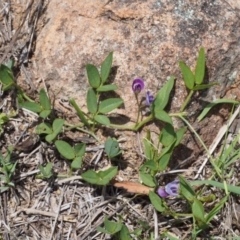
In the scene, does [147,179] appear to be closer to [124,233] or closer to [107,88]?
[124,233]

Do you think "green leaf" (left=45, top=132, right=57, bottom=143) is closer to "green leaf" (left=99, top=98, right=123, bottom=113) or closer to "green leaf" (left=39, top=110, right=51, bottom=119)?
"green leaf" (left=39, top=110, right=51, bottom=119)

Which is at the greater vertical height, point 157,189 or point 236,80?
point 236,80

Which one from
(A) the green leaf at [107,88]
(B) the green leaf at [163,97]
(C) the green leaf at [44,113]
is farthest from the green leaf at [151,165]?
(C) the green leaf at [44,113]

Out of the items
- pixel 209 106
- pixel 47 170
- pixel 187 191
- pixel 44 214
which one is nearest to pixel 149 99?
pixel 209 106

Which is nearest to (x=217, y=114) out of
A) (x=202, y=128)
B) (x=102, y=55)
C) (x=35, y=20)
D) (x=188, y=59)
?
(x=202, y=128)

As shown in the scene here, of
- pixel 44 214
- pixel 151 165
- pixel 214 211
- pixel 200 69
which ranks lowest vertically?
pixel 44 214

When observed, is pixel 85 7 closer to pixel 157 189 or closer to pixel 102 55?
pixel 102 55

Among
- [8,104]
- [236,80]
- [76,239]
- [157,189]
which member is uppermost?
[236,80]
